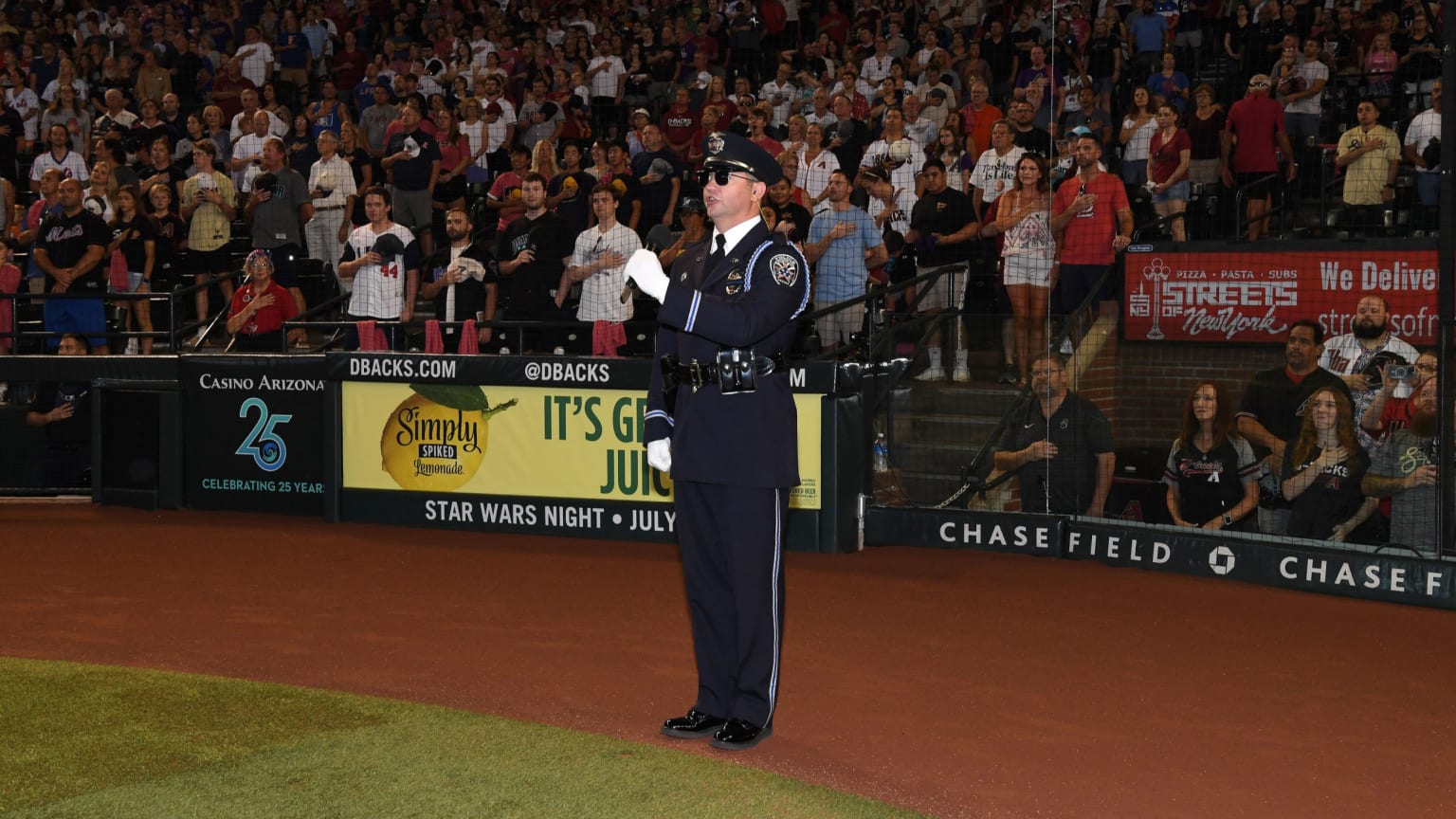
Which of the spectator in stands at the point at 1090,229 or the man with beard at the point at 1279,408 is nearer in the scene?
the man with beard at the point at 1279,408

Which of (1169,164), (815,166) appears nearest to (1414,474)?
(1169,164)

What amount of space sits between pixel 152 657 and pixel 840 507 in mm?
4421

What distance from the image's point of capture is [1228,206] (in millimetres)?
13375

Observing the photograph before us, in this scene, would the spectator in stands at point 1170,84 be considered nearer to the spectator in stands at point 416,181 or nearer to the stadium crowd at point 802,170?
the stadium crowd at point 802,170

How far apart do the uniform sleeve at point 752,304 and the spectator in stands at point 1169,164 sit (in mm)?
8155

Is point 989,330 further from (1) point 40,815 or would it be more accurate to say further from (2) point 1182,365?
(1) point 40,815

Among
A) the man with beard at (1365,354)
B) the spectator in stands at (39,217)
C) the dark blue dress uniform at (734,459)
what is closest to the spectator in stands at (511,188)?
the spectator in stands at (39,217)

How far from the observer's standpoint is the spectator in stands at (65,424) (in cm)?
1260

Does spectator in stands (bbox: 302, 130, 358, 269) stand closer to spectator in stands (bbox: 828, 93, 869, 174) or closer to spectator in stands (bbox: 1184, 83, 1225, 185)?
spectator in stands (bbox: 828, 93, 869, 174)

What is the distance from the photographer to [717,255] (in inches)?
228

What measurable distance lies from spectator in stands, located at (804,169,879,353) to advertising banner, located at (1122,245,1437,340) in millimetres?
2131

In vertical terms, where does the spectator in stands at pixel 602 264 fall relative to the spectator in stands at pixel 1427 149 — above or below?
below

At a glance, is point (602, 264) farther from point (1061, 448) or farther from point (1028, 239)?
point (1061, 448)

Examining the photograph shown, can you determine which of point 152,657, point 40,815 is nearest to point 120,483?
point 152,657
